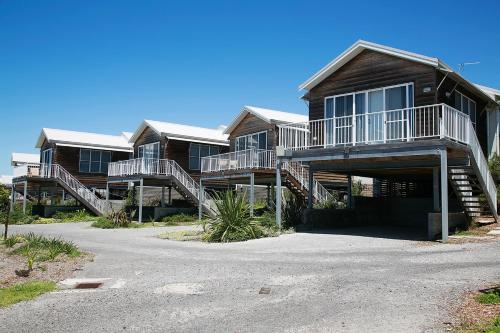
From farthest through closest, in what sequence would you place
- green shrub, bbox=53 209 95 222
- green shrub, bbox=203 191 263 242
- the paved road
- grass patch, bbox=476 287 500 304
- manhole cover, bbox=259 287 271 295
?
green shrub, bbox=53 209 95 222
green shrub, bbox=203 191 263 242
manhole cover, bbox=259 287 271 295
grass patch, bbox=476 287 500 304
the paved road

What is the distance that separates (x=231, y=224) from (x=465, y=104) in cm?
1117

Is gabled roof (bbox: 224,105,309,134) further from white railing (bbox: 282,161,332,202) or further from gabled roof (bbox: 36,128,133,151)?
gabled roof (bbox: 36,128,133,151)

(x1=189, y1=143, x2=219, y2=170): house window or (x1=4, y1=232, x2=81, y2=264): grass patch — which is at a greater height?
(x1=189, y1=143, x2=219, y2=170): house window

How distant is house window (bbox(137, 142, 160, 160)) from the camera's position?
34.6 m

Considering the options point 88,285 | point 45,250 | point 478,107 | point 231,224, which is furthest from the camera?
point 478,107

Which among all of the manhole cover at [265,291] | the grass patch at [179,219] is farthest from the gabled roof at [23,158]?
the manhole cover at [265,291]

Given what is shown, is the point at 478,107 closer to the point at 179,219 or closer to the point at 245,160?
the point at 245,160

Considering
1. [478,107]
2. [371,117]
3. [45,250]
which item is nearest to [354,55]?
[371,117]

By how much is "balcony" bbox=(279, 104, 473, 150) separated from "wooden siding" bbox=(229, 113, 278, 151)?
7691 mm

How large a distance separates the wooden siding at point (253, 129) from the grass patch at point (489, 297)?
20.0 meters

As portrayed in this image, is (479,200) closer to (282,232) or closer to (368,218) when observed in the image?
(368,218)

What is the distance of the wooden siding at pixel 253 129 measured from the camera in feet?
90.9

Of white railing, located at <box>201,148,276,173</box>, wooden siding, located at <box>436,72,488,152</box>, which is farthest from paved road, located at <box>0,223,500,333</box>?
white railing, located at <box>201,148,276,173</box>

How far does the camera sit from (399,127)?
17.4m
